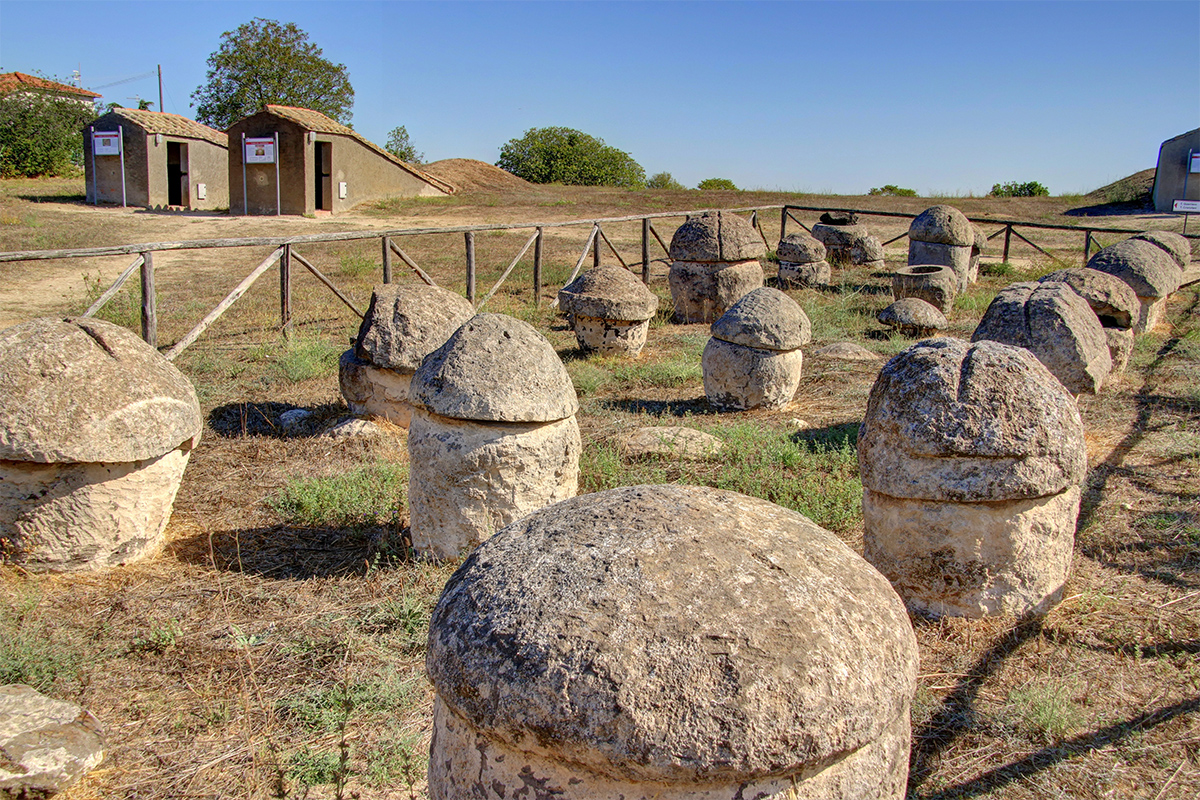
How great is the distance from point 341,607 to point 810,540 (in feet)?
9.61

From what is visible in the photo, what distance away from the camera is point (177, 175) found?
85.0 feet

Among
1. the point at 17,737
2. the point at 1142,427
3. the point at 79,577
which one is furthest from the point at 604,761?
the point at 1142,427

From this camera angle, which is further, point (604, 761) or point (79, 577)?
point (79, 577)

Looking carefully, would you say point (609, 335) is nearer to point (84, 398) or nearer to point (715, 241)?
point (715, 241)

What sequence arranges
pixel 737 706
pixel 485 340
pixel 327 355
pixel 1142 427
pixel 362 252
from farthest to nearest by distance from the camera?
1. pixel 362 252
2. pixel 327 355
3. pixel 1142 427
4. pixel 485 340
5. pixel 737 706

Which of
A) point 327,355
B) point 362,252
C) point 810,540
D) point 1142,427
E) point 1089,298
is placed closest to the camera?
point 810,540

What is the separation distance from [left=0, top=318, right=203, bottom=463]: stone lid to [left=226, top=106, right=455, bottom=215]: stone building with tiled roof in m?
18.9

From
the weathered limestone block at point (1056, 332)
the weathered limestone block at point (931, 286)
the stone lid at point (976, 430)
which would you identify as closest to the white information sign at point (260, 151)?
the weathered limestone block at point (931, 286)

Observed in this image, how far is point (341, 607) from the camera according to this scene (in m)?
4.34

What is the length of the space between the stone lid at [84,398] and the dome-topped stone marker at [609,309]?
5642 millimetres

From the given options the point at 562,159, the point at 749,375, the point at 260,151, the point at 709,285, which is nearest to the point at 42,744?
the point at 749,375

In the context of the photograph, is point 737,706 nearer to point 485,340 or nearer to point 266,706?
point 266,706

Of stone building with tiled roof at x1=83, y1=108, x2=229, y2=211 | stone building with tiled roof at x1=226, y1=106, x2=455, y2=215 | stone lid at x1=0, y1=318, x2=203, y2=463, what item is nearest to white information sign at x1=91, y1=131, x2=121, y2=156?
stone building with tiled roof at x1=83, y1=108, x2=229, y2=211

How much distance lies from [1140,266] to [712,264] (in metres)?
5.37
